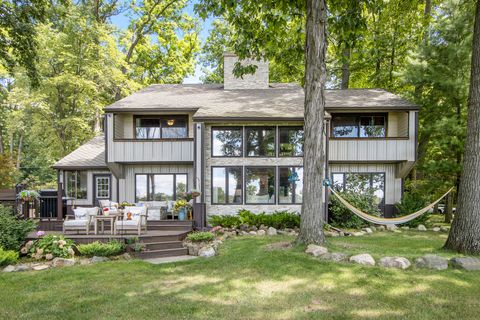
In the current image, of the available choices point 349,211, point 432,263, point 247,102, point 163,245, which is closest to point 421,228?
point 349,211

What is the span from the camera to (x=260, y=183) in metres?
13.3

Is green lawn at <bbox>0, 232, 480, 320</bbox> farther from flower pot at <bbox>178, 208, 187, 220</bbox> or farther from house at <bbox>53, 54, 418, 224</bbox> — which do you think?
house at <bbox>53, 54, 418, 224</bbox>

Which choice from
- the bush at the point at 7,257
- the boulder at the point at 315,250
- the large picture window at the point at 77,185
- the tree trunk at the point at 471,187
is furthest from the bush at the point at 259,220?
the large picture window at the point at 77,185

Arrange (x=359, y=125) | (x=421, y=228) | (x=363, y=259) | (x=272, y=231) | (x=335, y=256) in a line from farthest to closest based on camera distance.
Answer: (x=359, y=125) < (x=421, y=228) < (x=272, y=231) < (x=335, y=256) < (x=363, y=259)

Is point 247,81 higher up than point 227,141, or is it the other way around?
point 247,81

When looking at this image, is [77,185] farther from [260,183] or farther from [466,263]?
[466,263]

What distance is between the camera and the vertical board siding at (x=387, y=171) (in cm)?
1437

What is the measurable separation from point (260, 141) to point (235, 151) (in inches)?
44.4

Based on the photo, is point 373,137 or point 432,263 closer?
point 432,263

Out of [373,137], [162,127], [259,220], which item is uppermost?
[162,127]

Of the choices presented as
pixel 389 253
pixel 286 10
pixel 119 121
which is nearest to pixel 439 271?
pixel 389 253

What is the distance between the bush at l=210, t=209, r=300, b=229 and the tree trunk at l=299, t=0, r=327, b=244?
3911 mm

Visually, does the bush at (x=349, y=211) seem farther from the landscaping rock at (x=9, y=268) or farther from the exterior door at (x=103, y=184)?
the landscaping rock at (x=9, y=268)

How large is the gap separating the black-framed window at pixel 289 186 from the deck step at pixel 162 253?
210 inches
